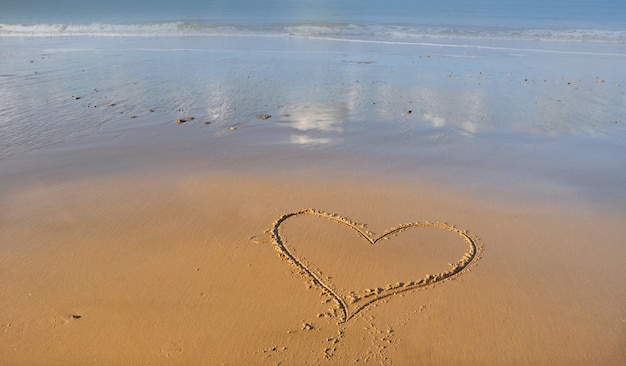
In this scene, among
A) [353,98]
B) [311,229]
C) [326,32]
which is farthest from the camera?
[326,32]

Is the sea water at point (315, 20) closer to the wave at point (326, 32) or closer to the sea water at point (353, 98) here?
the wave at point (326, 32)

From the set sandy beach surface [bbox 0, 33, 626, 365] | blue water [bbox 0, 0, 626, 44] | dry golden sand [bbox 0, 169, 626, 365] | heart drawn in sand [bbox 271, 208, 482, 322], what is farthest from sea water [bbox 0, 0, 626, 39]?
heart drawn in sand [bbox 271, 208, 482, 322]

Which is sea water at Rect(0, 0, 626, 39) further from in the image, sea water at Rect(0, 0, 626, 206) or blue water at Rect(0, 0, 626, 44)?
sea water at Rect(0, 0, 626, 206)

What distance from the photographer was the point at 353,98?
8.41 m

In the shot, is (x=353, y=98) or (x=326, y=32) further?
(x=326, y=32)

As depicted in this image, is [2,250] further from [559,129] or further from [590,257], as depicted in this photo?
[559,129]

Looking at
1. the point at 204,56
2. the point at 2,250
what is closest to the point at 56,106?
the point at 2,250

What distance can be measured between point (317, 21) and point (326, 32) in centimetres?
487

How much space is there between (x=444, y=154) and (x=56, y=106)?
21.9 feet

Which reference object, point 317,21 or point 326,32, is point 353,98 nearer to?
point 326,32

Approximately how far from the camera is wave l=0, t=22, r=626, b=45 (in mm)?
18484

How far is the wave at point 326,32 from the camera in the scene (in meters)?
18.5

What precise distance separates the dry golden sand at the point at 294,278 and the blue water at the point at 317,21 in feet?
53.5

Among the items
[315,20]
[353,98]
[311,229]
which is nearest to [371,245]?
[311,229]
